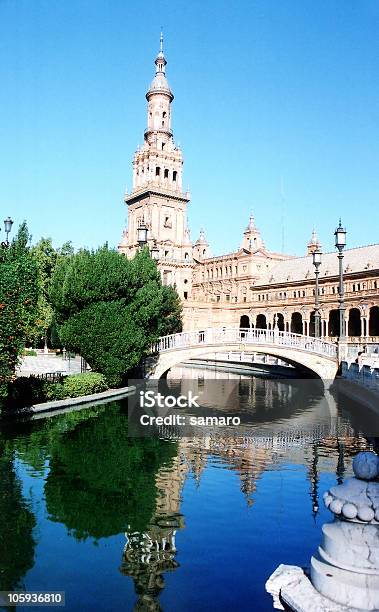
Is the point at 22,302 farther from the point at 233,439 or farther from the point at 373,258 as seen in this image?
the point at 373,258

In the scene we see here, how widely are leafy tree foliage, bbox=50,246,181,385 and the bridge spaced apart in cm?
368

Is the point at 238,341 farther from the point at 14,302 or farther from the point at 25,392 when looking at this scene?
the point at 14,302

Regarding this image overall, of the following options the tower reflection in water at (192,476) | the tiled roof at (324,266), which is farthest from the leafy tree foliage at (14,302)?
the tiled roof at (324,266)

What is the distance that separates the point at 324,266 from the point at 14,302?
226ft

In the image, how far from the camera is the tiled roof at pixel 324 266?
3029 inches

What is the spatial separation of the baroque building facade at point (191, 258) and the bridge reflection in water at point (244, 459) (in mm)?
52435

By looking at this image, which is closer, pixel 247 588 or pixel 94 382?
pixel 247 588

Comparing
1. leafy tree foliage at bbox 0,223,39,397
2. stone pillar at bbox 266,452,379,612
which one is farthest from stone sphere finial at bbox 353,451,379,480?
leafy tree foliage at bbox 0,223,39,397

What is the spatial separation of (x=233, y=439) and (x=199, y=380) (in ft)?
89.3

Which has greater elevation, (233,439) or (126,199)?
(126,199)

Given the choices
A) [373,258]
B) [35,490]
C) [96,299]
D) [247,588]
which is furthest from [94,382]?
[373,258]

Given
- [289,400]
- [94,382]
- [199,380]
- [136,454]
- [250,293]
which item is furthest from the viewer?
[250,293]

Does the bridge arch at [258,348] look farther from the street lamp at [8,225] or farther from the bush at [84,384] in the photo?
the street lamp at [8,225]

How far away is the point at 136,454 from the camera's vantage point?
19.7m
